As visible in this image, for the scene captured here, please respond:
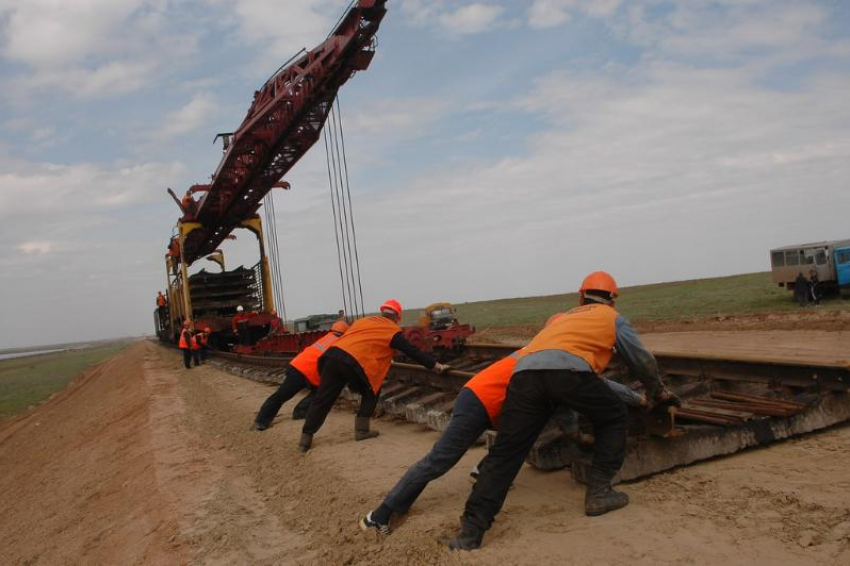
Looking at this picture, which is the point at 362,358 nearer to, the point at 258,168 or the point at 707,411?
the point at 707,411

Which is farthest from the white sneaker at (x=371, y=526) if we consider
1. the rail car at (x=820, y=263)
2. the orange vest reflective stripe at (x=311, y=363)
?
the rail car at (x=820, y=263)

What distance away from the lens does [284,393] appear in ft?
24.3

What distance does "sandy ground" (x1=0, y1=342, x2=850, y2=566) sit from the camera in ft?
10.5

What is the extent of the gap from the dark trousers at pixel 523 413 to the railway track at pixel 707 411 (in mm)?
670

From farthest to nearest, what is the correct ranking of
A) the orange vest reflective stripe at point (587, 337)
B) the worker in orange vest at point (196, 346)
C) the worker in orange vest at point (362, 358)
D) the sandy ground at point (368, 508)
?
the worker in orange vest at point (196, 346) < the worker in orange vest at point (362, 358) < the orange vest reflective stripe at point (587, 337) < the sandy ground at point (368, 508)

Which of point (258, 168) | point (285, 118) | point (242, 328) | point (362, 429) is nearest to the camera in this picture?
point (362, 429)

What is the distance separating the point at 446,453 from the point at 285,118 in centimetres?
970

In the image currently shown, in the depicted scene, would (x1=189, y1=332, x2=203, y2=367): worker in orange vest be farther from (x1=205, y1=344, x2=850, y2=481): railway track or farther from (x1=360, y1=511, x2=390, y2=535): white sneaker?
(x1=360, y1=511, x2=390, y2=535): white sneaker

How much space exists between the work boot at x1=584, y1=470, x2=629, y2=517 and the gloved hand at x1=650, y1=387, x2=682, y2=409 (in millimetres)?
539

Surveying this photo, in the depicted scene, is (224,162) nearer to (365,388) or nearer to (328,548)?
(365,388)

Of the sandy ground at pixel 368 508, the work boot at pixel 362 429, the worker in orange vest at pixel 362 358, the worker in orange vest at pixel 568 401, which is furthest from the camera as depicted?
the work boot at pixel 362 429

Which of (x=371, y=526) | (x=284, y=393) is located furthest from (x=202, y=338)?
(x=371, y=526)

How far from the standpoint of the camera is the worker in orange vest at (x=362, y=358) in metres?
5.91

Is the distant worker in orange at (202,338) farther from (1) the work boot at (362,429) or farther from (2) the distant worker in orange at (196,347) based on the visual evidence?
(1) the work boot at (362,429)
